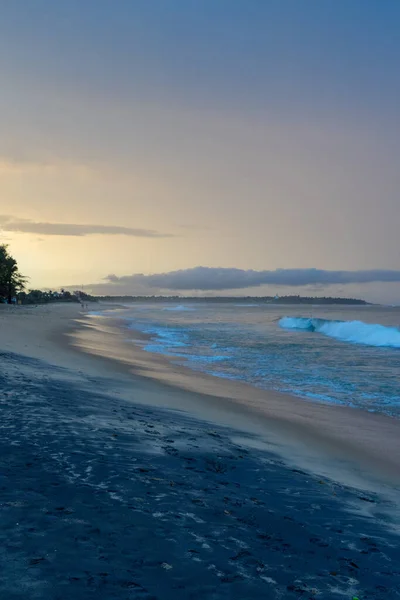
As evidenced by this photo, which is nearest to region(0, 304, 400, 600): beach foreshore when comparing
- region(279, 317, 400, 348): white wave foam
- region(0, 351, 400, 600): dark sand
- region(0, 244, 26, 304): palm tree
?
region(0, 351, 400, 600): dark sand

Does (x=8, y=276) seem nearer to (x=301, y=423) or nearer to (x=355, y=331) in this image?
(x=355, y=331)

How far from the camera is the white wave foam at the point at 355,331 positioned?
37.5 metres

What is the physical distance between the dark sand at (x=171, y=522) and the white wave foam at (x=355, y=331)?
31599mm

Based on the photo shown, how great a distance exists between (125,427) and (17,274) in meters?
97.8

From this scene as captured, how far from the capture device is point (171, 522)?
4289 mm

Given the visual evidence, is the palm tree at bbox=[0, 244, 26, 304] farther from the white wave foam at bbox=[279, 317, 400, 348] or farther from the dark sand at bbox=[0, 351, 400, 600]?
the dark sand at bbox=[0, 351, 400, 600]

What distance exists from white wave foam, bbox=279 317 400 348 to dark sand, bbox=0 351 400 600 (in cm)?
3160

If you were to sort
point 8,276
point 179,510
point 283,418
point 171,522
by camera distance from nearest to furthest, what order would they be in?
point 171,522, point 179,510, point 283,418, point 8,276

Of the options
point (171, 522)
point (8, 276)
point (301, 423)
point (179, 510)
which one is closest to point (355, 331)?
point (301, 423)

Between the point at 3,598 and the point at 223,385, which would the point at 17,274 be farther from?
the point at 3,598

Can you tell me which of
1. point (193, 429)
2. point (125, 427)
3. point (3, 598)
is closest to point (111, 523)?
point (3, 598)

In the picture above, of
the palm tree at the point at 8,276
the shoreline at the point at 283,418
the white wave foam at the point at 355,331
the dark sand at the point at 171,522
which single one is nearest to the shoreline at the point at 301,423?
the shoreline at the point at 283,418

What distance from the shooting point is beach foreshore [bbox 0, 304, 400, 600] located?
135 inches

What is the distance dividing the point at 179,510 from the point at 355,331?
43.7m
